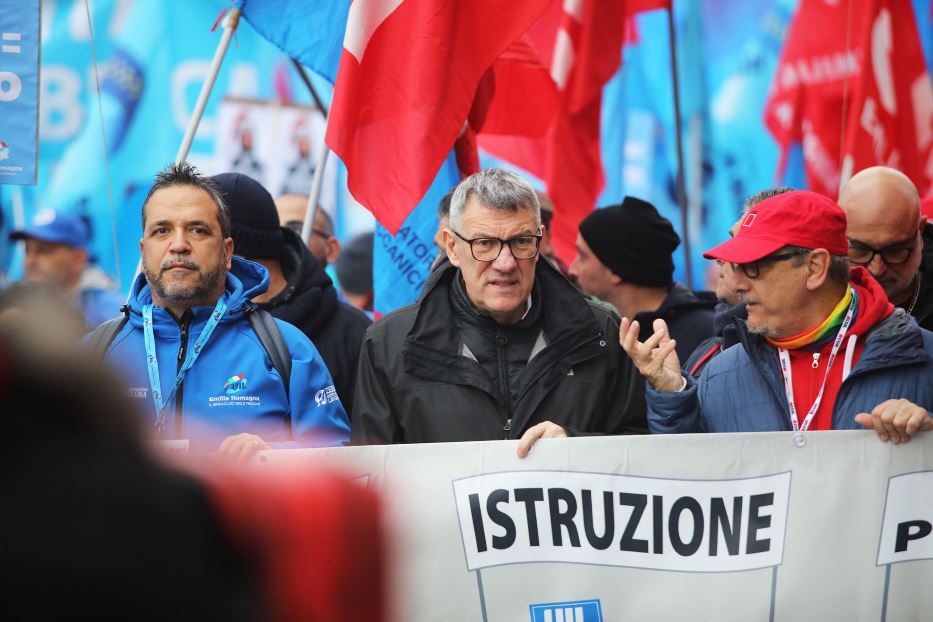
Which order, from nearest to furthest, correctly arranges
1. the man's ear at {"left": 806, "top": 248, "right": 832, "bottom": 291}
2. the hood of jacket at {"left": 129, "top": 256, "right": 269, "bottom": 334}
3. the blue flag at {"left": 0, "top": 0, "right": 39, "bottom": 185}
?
the man's ear at {"left": 806, "top": 248, "right": 832, "bottom": 291} → the hood of jacket at {"left": 129, "top": 256, "right": 269, "bottom": 334} → the blue flag at {"left": 0, "top": 0, "right": 39, "bottom": 185}

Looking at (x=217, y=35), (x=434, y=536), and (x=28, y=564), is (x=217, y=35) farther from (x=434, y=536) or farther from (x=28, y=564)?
(x=28, y=564)

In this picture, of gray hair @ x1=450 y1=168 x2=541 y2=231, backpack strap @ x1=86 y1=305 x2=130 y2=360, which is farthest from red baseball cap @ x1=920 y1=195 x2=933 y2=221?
backpack strap @ x1=86 y1=305 x2=130 y2=360

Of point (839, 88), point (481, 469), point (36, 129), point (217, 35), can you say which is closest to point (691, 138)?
point (839, 88)

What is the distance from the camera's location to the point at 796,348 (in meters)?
3.92

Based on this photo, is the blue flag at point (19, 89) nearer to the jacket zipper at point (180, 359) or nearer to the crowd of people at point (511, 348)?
the crowd of people at point (511, 348)

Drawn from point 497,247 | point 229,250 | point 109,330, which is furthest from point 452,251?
point 109,330

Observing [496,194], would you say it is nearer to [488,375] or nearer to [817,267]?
[488,375]

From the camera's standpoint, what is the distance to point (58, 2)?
1333cm

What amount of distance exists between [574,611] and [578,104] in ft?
17.1

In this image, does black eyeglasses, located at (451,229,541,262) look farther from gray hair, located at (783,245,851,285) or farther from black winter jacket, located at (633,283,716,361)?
black winter jacket, located at (633,283,716,361)

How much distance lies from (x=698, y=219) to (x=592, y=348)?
30.8 feet

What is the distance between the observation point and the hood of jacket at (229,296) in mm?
4082

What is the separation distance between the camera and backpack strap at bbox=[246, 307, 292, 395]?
404cm

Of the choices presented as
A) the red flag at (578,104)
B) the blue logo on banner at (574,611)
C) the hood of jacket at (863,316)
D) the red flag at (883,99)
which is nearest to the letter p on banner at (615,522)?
the blue logo on banner at (574,611)
